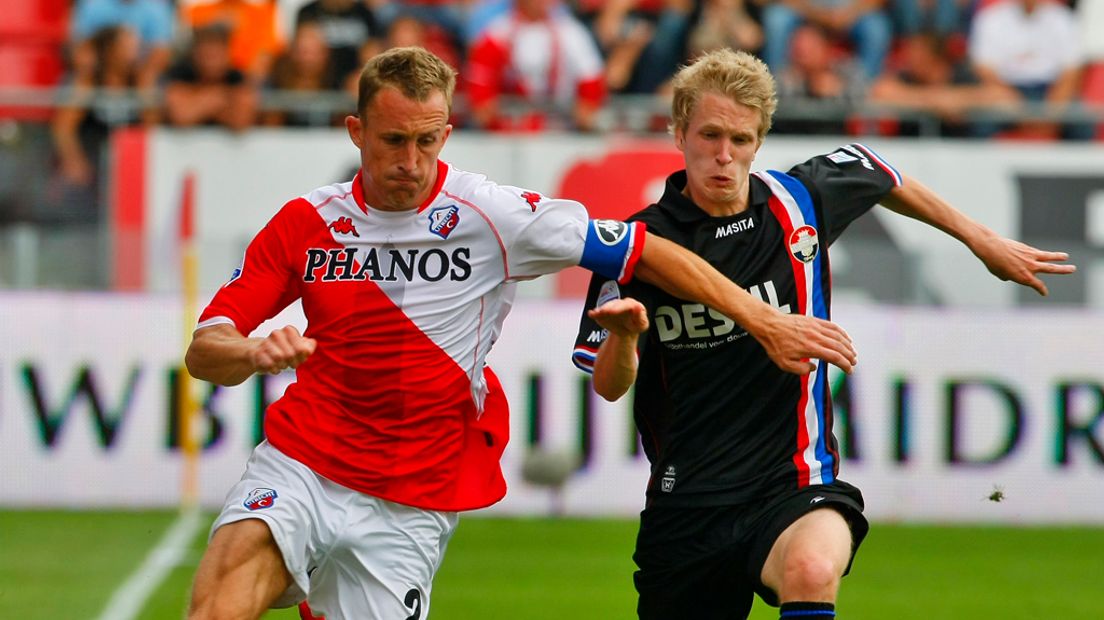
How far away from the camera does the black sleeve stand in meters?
6.03

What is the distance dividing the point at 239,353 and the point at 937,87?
33.8 ft

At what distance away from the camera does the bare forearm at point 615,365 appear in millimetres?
5527

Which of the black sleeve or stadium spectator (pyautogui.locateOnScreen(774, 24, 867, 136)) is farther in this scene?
stadium spectator (pyautogui.locateOnScreen(774, 24, 867, 136))

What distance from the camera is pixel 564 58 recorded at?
13812 mm

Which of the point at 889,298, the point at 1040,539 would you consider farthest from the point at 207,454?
the point at 1040,539

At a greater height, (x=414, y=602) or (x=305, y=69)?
(x=305, y=69)

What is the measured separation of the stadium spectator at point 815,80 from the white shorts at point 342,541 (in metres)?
8.53

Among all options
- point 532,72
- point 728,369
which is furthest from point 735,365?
point 532,72

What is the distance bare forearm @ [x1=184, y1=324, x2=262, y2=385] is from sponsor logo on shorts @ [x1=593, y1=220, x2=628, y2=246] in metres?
1.18

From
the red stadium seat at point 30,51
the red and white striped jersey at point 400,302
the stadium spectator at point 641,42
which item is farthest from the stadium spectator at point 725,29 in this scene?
the red and white striped jersey at point 400,302

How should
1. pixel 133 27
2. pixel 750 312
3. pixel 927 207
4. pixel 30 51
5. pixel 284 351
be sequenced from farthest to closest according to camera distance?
pixel 30 51 < pixel 133 27 < pixel 927 207 < pixel 750 312 < pixel 284 351

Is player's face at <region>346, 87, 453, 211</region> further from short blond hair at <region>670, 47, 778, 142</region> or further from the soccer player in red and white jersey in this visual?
short blond hair at <region>670, 47, 778, 142</region>

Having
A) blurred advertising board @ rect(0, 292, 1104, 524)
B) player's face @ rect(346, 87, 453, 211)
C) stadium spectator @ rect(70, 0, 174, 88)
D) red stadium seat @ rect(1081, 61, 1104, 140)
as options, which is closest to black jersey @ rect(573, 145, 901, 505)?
player's face @ rect(346, 87, 453, 211)

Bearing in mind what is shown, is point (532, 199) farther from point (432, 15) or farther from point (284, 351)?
point (432, 15)
